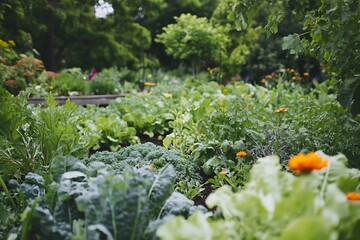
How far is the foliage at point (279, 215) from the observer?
3.34ft

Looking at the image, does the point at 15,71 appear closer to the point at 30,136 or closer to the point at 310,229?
the point at 30,136

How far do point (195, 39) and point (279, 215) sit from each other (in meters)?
7.11

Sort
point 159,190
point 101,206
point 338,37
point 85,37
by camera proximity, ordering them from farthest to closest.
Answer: point 85,37 → point 338,37 → point 159,190 → point 101,206

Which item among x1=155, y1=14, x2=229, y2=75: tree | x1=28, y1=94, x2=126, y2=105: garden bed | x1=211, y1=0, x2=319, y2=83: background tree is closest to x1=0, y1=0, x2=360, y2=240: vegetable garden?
x1=28, y1=94, x2=126, y2=105: garden bed

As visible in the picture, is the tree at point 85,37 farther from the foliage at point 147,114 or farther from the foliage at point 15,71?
the foliage at point 147,114

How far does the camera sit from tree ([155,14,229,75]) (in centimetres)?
792

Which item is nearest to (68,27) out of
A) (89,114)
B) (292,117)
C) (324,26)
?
(89,114)

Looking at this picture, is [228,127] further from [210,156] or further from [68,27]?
[68,27]

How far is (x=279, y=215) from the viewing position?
114 centimetres

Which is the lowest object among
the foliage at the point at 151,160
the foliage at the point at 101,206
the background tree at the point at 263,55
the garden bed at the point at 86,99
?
the garden bed at the point at 86,99

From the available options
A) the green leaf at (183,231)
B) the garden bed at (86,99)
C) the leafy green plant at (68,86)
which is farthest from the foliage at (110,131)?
the leafy green plant at (68,86)

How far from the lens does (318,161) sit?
1360 mm

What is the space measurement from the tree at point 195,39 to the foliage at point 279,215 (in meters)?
6.83

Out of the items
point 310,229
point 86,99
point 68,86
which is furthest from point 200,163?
point 68,86
